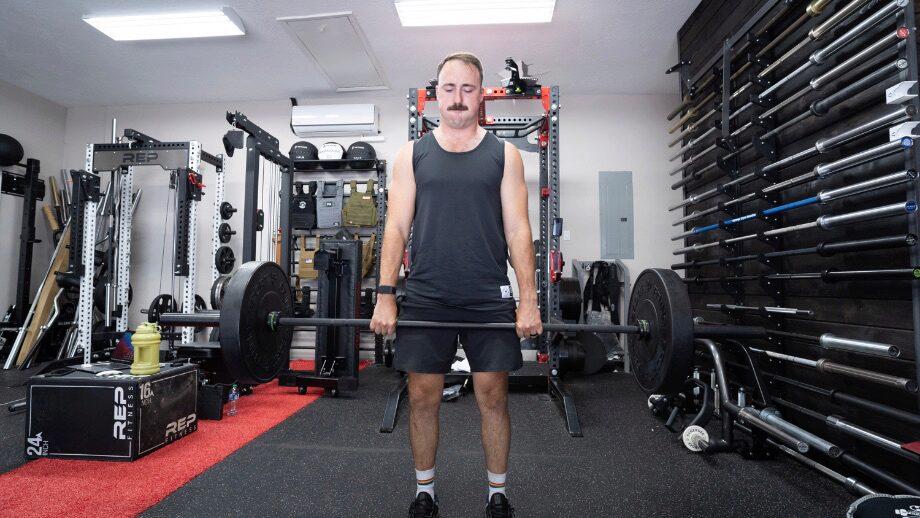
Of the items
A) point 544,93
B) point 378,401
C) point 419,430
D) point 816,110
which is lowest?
point 378,401

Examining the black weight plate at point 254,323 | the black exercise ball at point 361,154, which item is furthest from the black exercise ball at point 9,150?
the black weight plate at point 254,323

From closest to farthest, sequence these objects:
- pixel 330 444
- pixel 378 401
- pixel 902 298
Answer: pixel 902 298
pixel 330 444
pixel 378 401

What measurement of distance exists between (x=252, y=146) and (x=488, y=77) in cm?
232

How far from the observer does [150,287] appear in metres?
4.73

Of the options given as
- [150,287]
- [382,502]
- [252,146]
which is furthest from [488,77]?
[150,287]

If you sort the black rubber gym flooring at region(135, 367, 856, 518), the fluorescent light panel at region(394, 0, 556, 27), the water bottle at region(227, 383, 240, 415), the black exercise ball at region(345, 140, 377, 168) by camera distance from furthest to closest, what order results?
1. the black exercise ball at region(345, 140, 377, 168)
2. the fluorescent light panel at region(394, 0, 556, 27)
3. the water bottle at region(227, 383, 240, 415)
4. the black rubber gym flooring at region(135, 367, 856, 518)

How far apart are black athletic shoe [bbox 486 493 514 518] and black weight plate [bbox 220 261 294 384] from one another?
2.90 ft

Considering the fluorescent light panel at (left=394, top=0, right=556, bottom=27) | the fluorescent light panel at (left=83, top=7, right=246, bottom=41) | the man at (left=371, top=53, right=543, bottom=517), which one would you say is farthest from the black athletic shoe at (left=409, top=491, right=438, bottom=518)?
the fluorescent light panel at (left=83, top=7, right=246, bottom=41)

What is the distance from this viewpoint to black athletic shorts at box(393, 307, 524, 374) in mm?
1351

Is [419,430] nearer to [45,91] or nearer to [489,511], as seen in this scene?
[489,511]

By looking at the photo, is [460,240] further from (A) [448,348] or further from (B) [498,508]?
(B) [498,508]

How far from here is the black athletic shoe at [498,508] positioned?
4.44 feet

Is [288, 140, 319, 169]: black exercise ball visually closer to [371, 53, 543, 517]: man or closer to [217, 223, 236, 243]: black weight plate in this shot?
[217, 223, 236, 243]: black weight plate

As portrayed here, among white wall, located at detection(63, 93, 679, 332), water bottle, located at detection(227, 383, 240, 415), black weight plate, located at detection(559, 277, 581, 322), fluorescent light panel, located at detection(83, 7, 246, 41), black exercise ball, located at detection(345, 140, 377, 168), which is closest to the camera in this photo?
water bottle, located at detection(227, 383, 240, 415)
